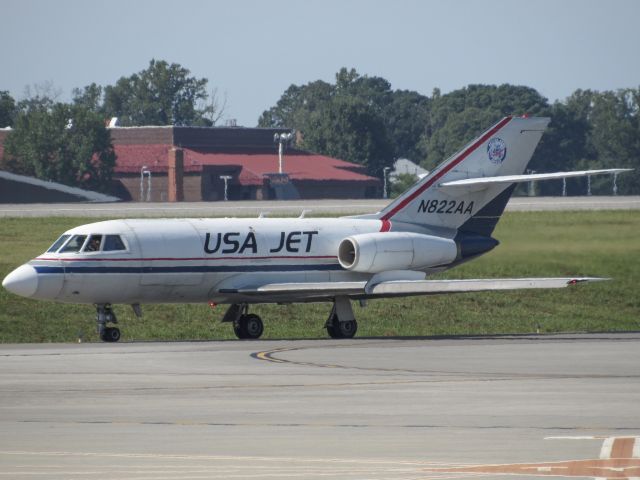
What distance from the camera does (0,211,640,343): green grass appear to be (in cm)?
4738

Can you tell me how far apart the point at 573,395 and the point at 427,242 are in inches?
721

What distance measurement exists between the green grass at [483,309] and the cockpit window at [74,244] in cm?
811

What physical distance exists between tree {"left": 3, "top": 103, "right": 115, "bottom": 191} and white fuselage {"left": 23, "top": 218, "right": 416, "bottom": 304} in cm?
9577

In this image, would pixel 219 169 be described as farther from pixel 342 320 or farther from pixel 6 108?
pixel 342 320

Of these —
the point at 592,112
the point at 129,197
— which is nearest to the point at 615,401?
the point at 129,197

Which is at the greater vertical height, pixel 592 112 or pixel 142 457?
pixel 592 112

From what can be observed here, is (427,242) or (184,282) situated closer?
(184,282)

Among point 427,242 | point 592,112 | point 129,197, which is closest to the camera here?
point 427,242

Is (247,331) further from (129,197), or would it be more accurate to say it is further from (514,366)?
(129,197)

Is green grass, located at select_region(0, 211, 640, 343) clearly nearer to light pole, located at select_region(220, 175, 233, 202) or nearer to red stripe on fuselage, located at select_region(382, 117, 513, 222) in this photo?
red stripe on fuselage, located at select_region(382, 117, 513, 222)

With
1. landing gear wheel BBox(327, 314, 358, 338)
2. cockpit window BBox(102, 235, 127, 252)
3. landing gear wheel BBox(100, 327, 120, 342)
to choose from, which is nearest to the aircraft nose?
cockpit window BBox(102, 235, 127, 252)

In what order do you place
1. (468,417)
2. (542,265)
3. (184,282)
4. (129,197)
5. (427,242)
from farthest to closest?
(129,197), (542,265), (427,242), (184,282), (468,417)

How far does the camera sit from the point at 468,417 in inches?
786

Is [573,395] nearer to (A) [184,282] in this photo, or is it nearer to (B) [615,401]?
(B) [615,401]
